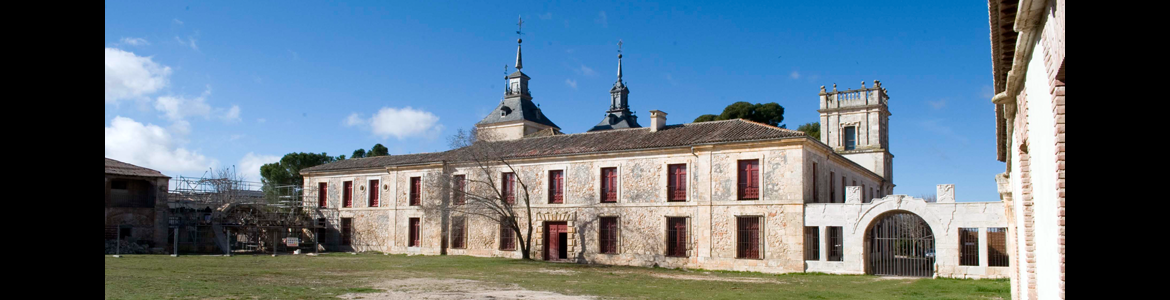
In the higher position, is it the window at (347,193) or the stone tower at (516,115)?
the stone tower at (516,115)

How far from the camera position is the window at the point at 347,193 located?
120 feet

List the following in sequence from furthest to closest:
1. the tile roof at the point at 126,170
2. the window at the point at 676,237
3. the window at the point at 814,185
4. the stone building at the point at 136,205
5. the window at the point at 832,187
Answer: the tile roof at the point at 126,170 < the stone building at the point at 136,205 < the window at the point at 832,187 < the window at the point at 676,237 < the window at the point at 814,185

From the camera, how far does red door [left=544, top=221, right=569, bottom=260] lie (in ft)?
94.8

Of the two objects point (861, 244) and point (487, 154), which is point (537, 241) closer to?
point (487, 154)

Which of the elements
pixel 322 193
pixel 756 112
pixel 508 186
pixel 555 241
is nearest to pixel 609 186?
pixel 555 241

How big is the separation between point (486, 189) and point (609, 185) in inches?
202

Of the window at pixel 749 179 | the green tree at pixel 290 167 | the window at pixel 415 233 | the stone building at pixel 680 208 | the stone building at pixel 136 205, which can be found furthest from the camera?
the green tree at pixel 290 167

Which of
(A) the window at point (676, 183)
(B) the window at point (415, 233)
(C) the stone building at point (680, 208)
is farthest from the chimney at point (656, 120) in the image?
(B) the window at point (415, 233)

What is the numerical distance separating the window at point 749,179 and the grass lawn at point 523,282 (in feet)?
9.33

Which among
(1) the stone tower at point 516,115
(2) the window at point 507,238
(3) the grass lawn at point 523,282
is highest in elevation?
(1) the stone tower at point 516,115

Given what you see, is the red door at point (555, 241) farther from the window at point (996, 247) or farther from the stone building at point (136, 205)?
the stone building at point (136, 205)

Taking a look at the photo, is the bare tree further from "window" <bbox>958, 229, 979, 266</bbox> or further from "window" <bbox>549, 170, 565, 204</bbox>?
"window" <bbox>958, 229, 979, 266</bbox>
